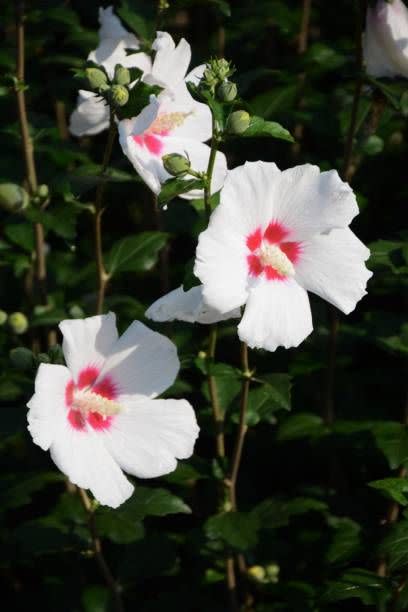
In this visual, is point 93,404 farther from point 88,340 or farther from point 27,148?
point 27,148

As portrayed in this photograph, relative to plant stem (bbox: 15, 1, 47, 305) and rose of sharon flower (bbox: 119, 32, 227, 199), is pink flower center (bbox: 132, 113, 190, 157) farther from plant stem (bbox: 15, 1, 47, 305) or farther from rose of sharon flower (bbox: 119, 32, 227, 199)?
plant stem (bbox: 15, 1, 47, 305)

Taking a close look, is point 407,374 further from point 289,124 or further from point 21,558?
point 21,558

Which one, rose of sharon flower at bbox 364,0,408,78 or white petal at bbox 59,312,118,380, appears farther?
rose of sharon flower at bbox 364,0,408,78

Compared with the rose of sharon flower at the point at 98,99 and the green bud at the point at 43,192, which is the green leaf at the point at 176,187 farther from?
the green bud at the point at 43,192

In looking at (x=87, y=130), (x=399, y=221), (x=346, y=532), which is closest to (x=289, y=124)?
(x=399, y=221)

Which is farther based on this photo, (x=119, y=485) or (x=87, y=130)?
(x=87, y=130)

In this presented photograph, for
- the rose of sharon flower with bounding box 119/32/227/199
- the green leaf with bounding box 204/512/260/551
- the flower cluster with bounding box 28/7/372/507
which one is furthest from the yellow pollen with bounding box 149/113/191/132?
the green leaf with bounding box 204/512/260/551
